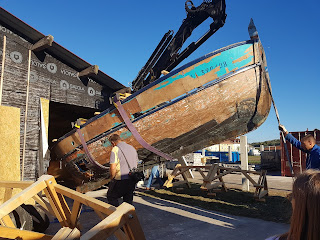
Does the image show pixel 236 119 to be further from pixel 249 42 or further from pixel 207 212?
pixel 207 212

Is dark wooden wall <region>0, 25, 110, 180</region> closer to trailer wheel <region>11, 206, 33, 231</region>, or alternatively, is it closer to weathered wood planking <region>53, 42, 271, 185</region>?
weathered wood planking <region>53, 42, 271, 185</region>

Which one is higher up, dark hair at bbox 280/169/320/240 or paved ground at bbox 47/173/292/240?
dark hair at bbox 280/169/320/240

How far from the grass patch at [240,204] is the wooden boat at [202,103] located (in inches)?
75.9

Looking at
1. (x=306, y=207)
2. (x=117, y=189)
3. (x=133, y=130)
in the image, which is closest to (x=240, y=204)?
(x=133, y=130)

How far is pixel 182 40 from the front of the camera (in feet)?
32.9

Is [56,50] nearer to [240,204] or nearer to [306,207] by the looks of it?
[240,204]

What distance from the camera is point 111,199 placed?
4215mm

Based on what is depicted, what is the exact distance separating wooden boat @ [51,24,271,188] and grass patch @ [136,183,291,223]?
1.93 m

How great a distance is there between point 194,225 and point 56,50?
5961 mm

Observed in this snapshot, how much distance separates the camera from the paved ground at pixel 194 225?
431 centimetres

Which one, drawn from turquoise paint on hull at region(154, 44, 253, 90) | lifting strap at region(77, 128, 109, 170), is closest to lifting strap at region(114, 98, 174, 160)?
lifting strap at region(77, 128, 109, 170)

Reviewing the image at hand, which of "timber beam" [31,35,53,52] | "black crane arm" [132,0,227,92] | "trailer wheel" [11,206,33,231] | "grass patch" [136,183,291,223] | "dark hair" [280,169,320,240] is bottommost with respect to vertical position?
"grass patch" [136,183,291,223]

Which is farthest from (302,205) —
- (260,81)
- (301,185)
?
(260,81)

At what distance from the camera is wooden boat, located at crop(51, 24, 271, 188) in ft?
17.0
